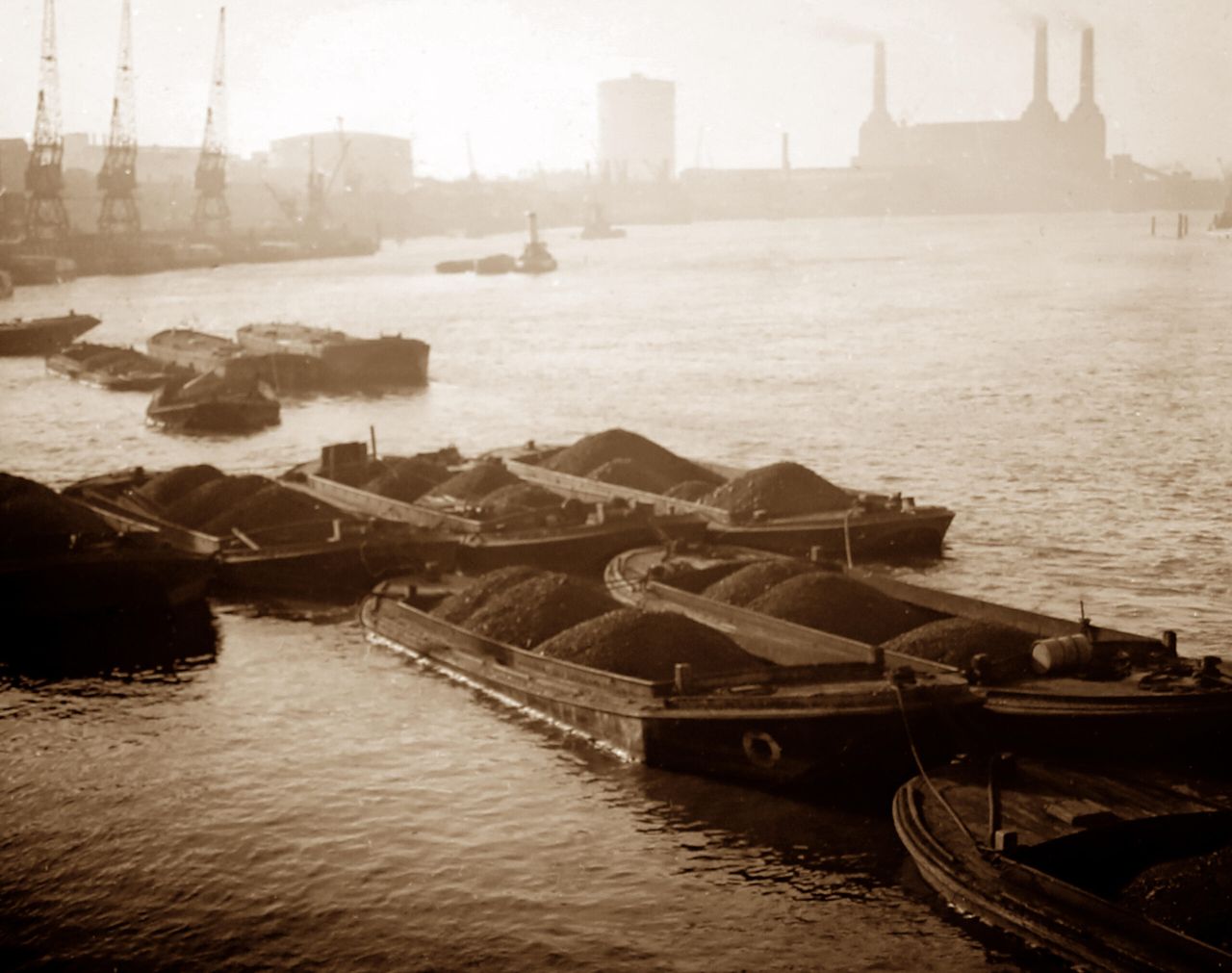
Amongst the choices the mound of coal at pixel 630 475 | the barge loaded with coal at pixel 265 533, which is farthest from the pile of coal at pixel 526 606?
the mound of coal at pixel 630 475

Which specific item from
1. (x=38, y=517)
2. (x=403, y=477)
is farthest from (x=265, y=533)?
(x=403, y=477)

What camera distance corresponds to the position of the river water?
1407 cm

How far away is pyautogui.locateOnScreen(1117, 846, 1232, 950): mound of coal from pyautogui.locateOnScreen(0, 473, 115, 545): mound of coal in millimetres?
18091

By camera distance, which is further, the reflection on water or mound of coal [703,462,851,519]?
mound of coal [703,462,851,519]

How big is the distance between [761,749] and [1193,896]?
5219 millimetres

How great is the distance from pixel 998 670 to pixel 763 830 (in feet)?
9.95

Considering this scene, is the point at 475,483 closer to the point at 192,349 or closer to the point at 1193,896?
the point at 1193,896

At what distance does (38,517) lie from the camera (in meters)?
25.1

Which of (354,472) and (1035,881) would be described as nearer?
(1035,881)

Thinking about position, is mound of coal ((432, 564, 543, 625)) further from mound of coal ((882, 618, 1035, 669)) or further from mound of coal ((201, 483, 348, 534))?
mound of coal ((201, 483, 348, 534))

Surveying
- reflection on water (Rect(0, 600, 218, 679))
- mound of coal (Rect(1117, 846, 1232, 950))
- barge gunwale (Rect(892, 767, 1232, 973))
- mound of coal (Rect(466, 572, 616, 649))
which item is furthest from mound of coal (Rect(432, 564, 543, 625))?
mound of coal (Rect(1117, 846, 1232, 950))

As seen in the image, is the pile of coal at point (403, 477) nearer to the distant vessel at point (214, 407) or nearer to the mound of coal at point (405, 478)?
the mound of coal at point (405, 478)

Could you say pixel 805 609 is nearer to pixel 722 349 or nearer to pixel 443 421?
pixel 443 421

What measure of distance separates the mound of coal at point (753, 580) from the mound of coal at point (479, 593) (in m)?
2.51
